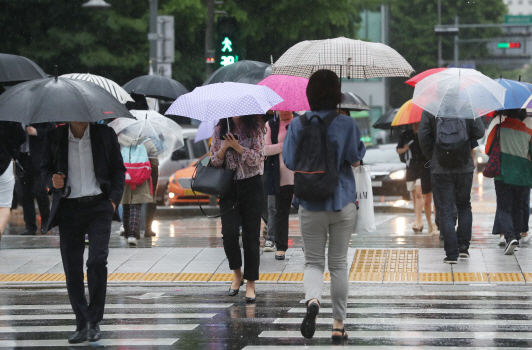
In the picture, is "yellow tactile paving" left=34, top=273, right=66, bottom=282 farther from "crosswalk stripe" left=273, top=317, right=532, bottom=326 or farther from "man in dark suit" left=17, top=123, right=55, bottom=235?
"man in dark suit" left=17, top=123, right=55, bottom=235

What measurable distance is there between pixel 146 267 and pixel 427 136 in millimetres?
3335

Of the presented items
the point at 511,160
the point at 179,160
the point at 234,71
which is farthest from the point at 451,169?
the point at 179,160

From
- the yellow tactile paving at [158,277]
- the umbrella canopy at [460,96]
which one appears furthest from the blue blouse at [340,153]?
the yellow tactile paving at [158,277]

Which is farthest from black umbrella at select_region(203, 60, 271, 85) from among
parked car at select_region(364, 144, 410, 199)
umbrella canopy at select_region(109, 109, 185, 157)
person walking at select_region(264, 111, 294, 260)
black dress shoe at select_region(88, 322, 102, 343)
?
parked car at select_region(364, 144, 410, 199)

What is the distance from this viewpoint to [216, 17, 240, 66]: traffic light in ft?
54.3

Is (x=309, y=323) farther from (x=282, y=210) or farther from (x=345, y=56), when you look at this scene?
(x=282, y=210)

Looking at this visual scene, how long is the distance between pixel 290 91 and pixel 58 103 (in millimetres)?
3577

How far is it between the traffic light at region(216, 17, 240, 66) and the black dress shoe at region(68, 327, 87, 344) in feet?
35.5

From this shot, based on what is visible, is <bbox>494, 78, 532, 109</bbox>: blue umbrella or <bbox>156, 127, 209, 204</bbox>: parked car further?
<bbox>156, 127, 209, 204</bbox>: parked car

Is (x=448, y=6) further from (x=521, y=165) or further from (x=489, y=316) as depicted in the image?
(x=489, y=316)

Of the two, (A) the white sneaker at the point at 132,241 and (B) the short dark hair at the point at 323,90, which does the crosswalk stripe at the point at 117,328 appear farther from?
(A) the white sneaker at the point at 132,241

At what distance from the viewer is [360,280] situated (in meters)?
8.73

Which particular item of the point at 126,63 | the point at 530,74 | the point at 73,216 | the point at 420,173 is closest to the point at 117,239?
the point at 420,173

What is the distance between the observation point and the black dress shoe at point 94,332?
244 inches
